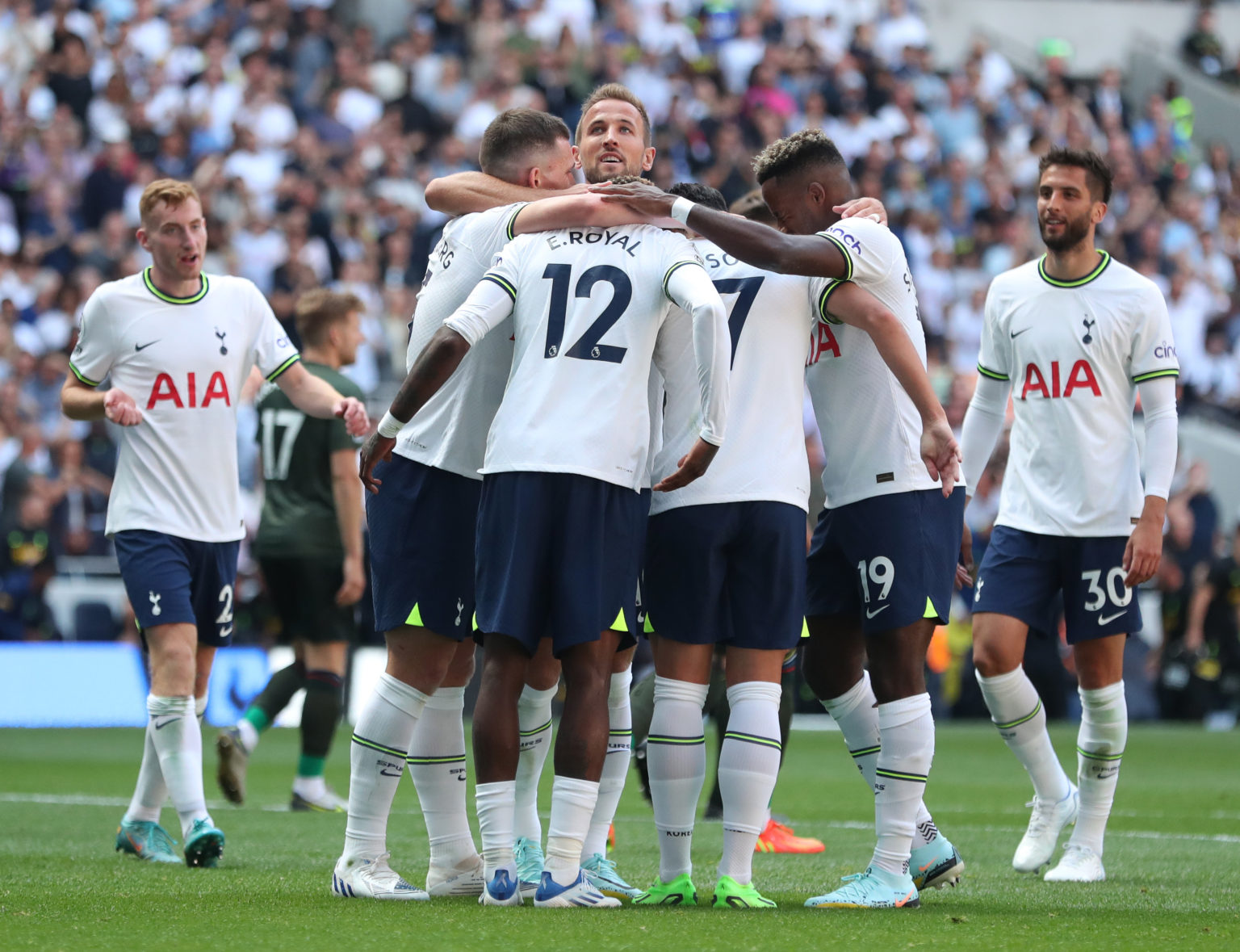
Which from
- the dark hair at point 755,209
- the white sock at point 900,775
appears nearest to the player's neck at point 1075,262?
the dark hair at point 755,209

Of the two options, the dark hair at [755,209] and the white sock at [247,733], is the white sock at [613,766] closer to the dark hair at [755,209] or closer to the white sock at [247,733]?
the dark hair at [755,209]

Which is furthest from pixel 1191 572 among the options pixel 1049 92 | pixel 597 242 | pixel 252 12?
pixel 597 242

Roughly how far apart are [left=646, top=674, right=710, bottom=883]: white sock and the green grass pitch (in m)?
0.24

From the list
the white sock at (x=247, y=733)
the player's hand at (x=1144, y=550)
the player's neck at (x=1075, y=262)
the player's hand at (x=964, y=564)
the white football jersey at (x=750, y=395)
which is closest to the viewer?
the white football jersey at (x=750, y=395)

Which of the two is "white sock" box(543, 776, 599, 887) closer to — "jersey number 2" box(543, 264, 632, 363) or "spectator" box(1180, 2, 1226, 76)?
"jersey number 2" box(543, 264, 632, 363)

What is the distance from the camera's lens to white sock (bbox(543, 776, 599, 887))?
5.17m

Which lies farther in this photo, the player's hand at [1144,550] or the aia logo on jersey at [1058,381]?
the aia logo on jersey at [1058,381]

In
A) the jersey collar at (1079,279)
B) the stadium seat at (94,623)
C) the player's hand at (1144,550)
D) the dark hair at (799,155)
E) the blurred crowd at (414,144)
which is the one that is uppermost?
the blurred crowd at (414,144)

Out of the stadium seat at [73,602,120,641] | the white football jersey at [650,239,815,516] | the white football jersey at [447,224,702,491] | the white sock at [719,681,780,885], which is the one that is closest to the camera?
the white football jersey at [447,224,702,491]

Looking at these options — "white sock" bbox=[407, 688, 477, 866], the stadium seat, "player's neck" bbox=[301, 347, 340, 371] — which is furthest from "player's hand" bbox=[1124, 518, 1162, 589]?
the stadium seat

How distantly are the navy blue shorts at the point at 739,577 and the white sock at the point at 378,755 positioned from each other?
2.86 ft

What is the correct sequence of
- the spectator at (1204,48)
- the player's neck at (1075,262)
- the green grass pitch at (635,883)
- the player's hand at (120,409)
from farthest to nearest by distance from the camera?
the spectator at (1204,48) < the player's neck at (1075,262) < the player's hand at (120,409) < the green grass pitch at (635,883)

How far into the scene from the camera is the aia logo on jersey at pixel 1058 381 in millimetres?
6906

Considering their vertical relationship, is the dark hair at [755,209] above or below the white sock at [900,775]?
above
